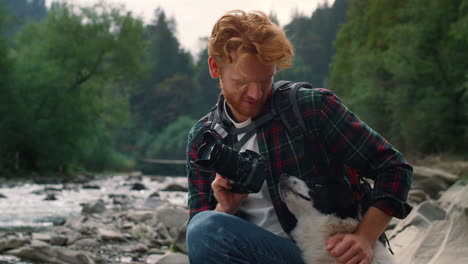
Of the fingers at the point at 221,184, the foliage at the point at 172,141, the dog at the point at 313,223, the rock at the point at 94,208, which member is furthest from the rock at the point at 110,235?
the foliage at the point at 172,141

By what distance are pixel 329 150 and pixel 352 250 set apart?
45cm

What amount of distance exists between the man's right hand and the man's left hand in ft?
1.57

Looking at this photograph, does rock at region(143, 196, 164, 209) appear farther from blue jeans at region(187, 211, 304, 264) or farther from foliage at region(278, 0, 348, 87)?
foliage at region(278, 0, 348, 87)

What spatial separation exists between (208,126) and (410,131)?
2291cm

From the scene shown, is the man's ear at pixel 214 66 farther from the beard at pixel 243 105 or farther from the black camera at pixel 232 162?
the black camera at pixel 232 162

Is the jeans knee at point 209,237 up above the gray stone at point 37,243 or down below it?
above

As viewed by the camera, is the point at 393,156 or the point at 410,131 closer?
the point at 393,156

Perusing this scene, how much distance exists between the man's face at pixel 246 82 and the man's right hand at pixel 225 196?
33 cm

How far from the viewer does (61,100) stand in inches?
985

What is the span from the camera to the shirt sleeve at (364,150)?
2.15 m

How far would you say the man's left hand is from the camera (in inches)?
84.1

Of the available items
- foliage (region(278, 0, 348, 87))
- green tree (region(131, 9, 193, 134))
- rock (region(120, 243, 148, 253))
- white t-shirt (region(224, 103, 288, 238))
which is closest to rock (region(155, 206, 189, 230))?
rock (region(120, 243, 148, 253))

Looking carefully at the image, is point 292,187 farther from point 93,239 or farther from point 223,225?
point 93,239

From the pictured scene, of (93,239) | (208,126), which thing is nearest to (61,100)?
(93,239)
